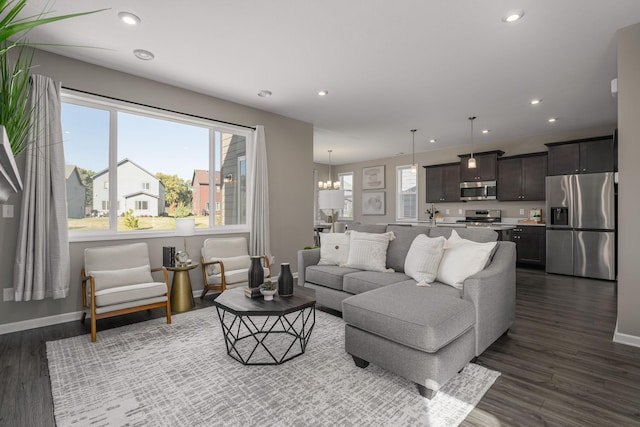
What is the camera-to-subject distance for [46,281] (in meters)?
3.31

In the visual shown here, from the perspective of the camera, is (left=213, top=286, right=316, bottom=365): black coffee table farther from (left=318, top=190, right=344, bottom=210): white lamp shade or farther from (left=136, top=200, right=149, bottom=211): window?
(left=318, top=190, right=344, bottom=210): white lamp shade

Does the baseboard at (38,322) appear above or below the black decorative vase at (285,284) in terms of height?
below

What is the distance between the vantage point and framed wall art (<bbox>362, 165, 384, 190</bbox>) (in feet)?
31.3

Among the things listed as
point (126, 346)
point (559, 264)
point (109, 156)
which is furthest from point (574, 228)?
point (109, 156)

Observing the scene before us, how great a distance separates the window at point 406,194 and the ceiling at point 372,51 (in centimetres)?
357

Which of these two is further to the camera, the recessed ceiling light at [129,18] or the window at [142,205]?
the window at [142,205]

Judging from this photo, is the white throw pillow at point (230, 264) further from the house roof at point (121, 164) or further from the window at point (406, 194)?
the window at point (406, 194)

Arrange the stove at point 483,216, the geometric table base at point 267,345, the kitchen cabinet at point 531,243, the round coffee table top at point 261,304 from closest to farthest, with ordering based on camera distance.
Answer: the round coffee table top at point 261,304, the geometric table base at point 267,345, the kitchen cabinet at point 531,243, the stove at point 483,216

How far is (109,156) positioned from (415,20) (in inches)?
143

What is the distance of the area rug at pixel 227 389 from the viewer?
1.90 meters

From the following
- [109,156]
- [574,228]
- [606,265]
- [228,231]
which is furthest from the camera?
[574,228]

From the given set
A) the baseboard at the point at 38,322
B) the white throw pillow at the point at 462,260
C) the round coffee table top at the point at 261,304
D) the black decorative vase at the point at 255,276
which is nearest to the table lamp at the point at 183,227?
the baseboard at the point at 38,322

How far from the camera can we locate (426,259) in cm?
311

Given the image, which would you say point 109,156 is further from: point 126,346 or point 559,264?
point 559,264
